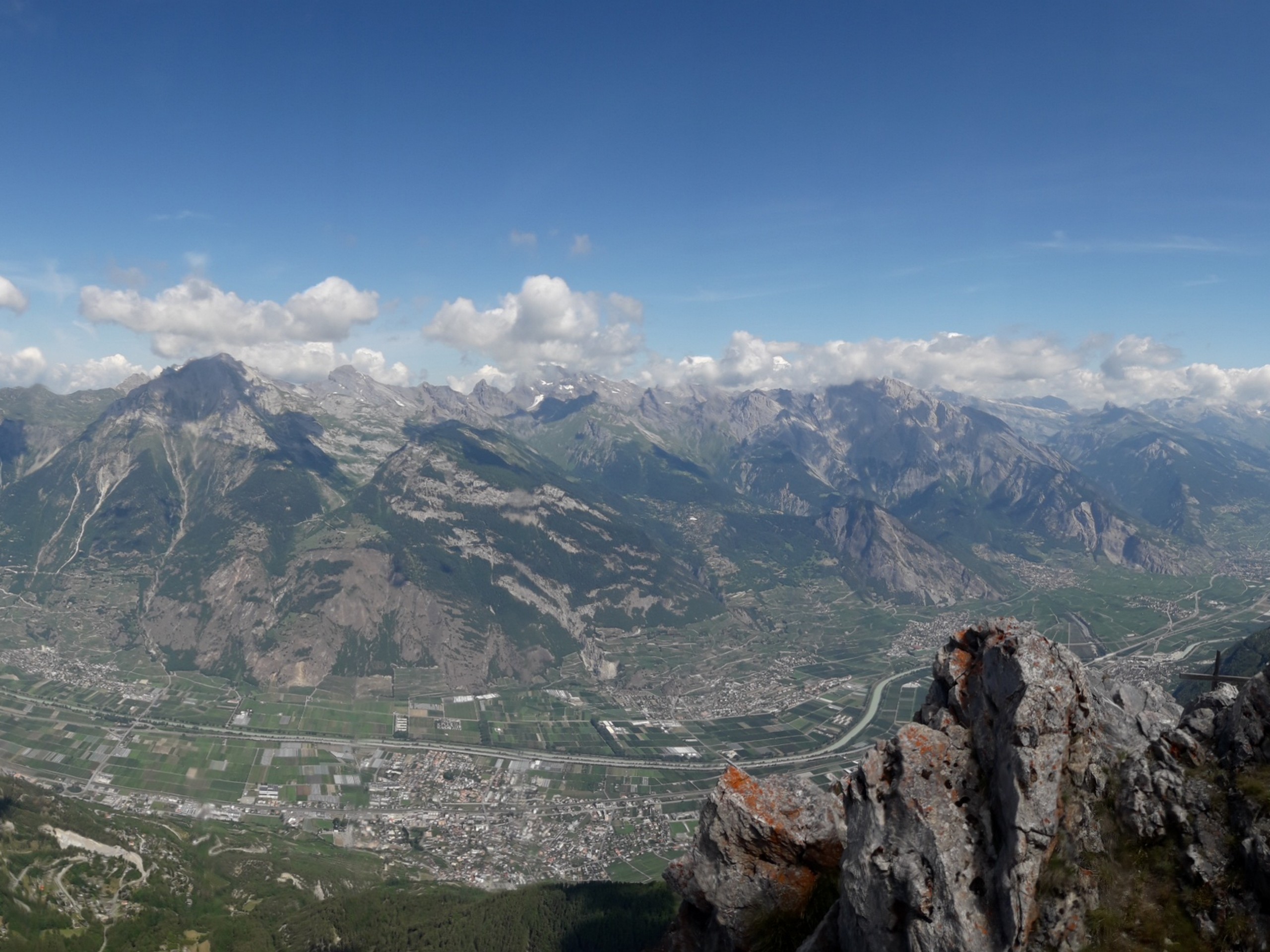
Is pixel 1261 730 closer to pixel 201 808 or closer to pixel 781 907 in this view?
pixel 781 907

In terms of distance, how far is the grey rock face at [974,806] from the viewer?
20.3 meters

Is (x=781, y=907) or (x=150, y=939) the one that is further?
(x=150, y=939)

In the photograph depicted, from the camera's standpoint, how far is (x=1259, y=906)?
1745 centimetres

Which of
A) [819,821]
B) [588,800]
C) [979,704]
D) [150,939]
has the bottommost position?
[588,800]

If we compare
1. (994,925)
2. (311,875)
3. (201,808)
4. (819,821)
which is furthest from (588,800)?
(994,925)

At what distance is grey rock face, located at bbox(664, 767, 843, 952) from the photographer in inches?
1227

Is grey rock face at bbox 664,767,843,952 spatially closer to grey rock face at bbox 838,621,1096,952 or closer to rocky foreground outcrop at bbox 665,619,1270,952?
rocky foreground outcrop at bbox 665,619,1270,952

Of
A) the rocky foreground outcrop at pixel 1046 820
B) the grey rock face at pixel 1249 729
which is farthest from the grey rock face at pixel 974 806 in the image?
the grey rock face at pixel 1249 729

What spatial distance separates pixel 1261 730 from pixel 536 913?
121 meters

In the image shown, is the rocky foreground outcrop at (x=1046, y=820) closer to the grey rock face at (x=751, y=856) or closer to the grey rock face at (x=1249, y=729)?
the grey rock face at (x=1249, y=729)

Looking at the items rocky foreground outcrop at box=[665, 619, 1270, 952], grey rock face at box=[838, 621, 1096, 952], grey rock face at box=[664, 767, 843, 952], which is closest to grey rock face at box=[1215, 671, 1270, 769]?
rocky foreground outcrop at box=[665, 619, 1270, 952]

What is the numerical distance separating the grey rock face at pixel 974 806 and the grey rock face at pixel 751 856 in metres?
7.54

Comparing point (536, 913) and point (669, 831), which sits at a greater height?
point (536, 913)

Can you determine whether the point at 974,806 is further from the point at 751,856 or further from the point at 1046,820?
the point at 751,856
